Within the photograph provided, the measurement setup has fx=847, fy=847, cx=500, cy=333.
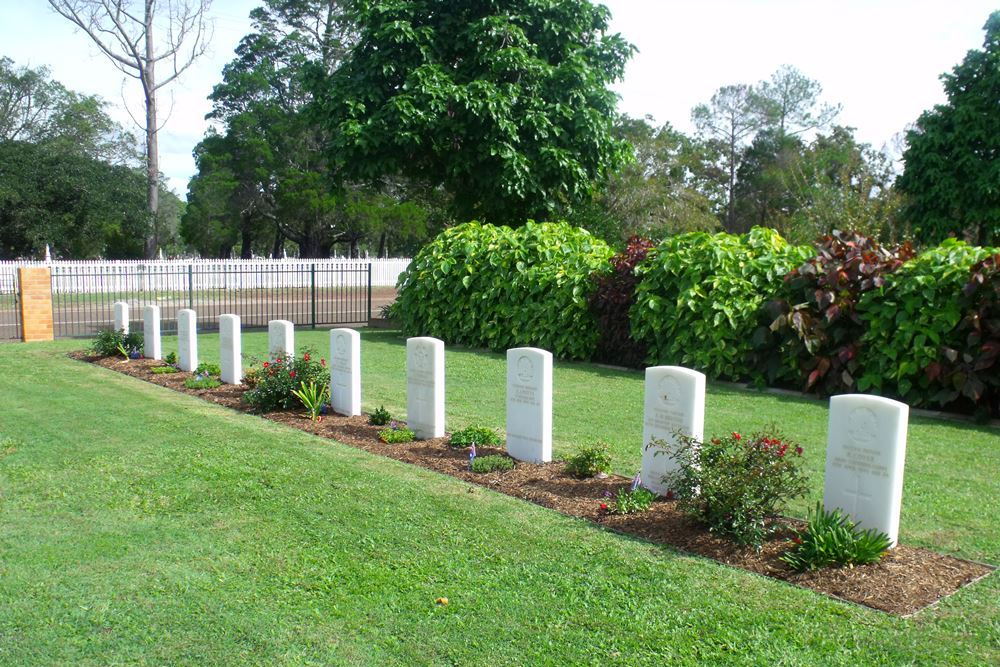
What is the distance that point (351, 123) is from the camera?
18578mm

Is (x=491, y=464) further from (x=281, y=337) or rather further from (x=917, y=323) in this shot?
(x=917, y=323)

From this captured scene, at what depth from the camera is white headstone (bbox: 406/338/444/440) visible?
27.7ft

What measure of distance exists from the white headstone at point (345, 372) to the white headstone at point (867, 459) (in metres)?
5.52

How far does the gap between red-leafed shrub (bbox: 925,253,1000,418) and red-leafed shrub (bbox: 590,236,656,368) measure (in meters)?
4.81

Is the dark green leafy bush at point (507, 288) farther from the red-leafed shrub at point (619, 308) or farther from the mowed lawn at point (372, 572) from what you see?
the mowed lawn at point (372, 572)

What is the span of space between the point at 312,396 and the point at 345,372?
0.49m

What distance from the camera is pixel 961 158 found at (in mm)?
26422

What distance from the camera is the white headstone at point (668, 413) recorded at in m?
6.29

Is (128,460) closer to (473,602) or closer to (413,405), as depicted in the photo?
(413,405)

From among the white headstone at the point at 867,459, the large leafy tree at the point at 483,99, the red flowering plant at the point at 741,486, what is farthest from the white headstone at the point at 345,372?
the large leafy tree at the point at 483,99

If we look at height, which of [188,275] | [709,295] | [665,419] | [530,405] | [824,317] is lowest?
[530,405]

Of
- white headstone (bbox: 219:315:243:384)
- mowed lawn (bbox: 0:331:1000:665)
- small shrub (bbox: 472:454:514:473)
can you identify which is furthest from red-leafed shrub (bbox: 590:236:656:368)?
small shrub (bbox: 472:454:514:473)

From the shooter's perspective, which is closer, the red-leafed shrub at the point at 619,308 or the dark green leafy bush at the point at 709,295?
the dark green leafy bush at the point at 709,295

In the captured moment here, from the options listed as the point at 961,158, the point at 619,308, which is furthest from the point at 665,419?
the point at 961,158
